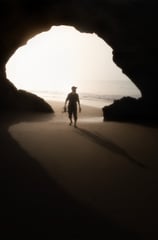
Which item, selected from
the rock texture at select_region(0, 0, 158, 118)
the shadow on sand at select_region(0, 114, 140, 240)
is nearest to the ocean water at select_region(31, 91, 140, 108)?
the rock texture at select_region(0, 0, 158, 118)

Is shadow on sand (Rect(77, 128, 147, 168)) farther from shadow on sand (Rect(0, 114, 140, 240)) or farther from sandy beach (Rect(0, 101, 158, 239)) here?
shadow on sand (Rect(0, 114, 140, 240))

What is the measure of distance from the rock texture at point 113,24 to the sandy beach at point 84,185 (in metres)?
8.44

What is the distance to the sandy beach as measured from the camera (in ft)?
16.0

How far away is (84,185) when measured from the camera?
6.62 meters

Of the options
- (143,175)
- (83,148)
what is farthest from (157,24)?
(143,175)

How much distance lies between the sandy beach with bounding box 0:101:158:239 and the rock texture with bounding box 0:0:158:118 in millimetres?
8439

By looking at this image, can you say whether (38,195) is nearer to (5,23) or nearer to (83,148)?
(83,148)

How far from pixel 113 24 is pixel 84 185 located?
14.9 m

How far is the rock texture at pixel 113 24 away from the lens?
18.0 meters

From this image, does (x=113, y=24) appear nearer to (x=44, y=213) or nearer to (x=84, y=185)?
(x=84, y=185)

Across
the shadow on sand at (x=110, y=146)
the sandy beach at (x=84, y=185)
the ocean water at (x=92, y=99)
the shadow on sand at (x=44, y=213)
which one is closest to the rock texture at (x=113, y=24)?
the shadow on sand at (x=110, y=146)

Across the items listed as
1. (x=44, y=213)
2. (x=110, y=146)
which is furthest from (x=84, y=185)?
(x=110, y=146)

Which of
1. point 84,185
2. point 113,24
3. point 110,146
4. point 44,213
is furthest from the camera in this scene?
point 113,24

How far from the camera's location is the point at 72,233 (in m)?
4.54
